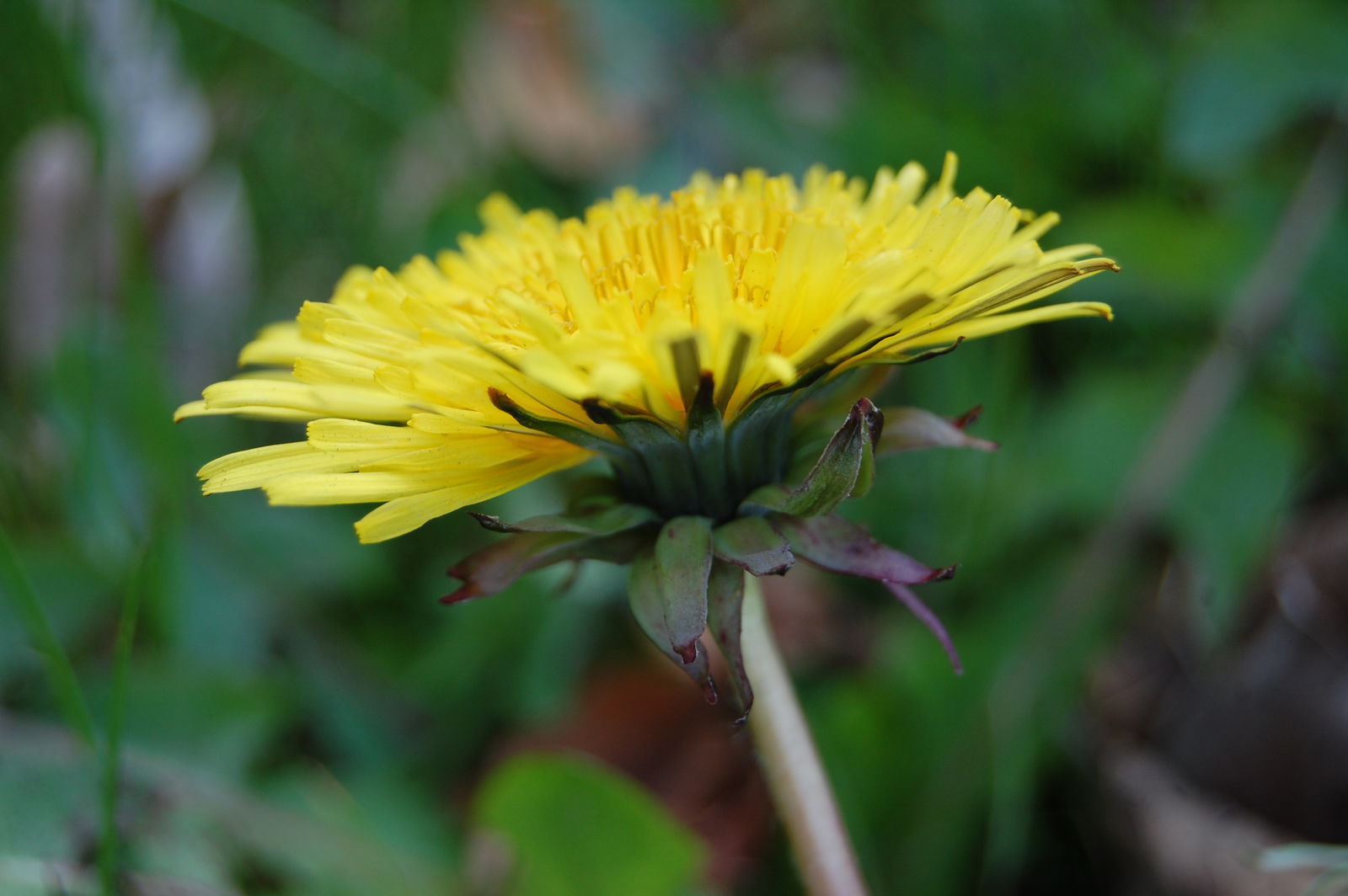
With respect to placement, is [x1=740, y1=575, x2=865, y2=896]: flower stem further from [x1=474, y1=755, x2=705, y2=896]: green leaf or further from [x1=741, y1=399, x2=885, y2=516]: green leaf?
[x1=474, y1=755, x2=705, y2=896]: green leaf

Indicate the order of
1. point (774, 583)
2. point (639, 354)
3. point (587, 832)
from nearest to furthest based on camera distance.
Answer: point (639, 354) → point (587, 832) → point (774, 583)

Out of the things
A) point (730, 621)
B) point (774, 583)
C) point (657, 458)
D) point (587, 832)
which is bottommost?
point (587, 832)

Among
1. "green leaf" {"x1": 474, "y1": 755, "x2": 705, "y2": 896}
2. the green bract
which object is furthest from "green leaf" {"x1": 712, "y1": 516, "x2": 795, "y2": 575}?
"green leaf" {"x1": 474, "y1": 755, "x2": 705, "y2": 896}

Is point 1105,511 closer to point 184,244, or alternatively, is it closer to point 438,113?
point 438,113

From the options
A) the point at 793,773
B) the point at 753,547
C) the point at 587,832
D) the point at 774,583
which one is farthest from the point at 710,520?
the point at 774,583

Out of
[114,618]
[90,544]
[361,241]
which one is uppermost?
[361,241]

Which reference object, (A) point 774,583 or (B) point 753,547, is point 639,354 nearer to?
(B) point 753,547

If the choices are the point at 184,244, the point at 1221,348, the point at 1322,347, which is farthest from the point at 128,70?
the point at 1322,347
